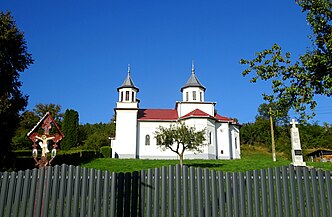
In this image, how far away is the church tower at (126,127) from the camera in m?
34.7

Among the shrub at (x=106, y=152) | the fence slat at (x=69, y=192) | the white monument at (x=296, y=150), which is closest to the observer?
the fence slat at (x=69, y=192)

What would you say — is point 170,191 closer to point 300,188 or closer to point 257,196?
point 257,196

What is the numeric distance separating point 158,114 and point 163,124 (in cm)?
237

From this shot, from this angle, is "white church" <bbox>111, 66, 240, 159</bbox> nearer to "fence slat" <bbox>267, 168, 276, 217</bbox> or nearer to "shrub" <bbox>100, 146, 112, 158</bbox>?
"shrub" <bbox>100, 146, 112, 158</bbox>

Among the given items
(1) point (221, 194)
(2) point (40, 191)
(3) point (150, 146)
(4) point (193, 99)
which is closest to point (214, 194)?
(1) point (221, 194)

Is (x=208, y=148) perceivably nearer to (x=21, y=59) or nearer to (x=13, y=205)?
(x=21, y=59)

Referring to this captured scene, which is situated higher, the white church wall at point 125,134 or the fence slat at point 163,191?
the white church wall at point 125,134

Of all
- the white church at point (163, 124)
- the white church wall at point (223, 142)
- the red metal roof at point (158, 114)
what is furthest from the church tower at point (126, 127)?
the white church wall at point (223, 142)

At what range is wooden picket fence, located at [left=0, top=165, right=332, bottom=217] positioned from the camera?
18.3ft

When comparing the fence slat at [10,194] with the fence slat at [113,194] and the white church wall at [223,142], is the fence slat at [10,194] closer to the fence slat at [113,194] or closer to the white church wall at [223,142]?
the fence slat at [113,194]

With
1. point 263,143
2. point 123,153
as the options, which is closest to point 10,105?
point 123,153

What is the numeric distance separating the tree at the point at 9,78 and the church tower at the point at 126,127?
55.5 feet

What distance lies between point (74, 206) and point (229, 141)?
32359 mm

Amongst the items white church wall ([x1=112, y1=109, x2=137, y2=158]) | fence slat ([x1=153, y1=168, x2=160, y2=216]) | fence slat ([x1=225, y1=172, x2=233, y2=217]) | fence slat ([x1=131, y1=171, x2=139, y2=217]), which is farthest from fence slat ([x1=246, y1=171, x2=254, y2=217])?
white church wall ([x1=112, y1=109, x2=137, y2=158])
